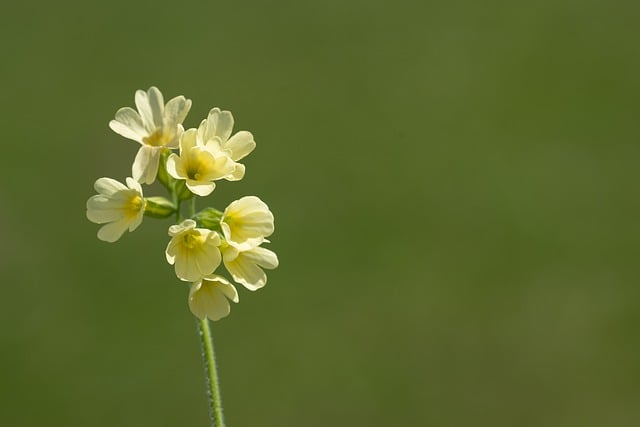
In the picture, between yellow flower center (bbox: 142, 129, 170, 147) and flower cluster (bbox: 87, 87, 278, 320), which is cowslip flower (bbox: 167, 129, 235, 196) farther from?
yellow flower center (bbox: 142, 129, 170, 147)

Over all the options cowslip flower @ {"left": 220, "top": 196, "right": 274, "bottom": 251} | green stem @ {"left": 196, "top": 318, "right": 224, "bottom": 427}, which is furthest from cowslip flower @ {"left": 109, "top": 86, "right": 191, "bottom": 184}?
green stem @ {"left": 196, "top": 318, "right": 224, "bottom": 427}

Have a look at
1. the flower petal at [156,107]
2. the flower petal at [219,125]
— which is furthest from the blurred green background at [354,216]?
the flower petal at [219,125]

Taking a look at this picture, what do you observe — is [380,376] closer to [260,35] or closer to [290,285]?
[290,285]

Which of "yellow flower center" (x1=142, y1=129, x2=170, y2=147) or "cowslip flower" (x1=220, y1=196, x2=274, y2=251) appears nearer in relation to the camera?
Answer: "cowslip flower" (x1=220, y1=196, x2=274, y2=251)

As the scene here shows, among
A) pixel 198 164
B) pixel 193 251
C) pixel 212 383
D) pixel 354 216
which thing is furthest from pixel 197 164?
pixel 354 216

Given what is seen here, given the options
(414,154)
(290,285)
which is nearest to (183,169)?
(290,285)

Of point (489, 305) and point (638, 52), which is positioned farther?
point (638, 52)

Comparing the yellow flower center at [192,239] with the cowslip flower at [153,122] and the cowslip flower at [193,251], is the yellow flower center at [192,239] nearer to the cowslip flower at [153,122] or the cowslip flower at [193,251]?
the cowslip flower at [193,251]
